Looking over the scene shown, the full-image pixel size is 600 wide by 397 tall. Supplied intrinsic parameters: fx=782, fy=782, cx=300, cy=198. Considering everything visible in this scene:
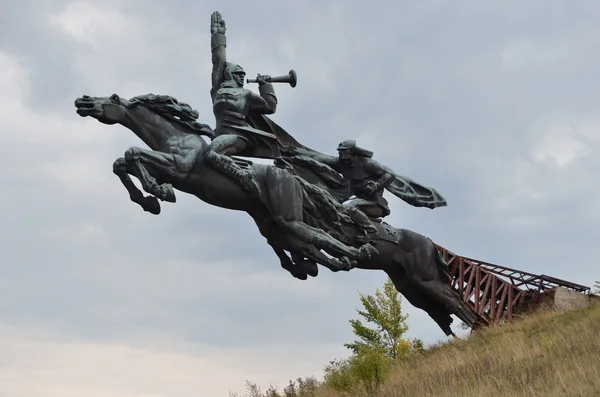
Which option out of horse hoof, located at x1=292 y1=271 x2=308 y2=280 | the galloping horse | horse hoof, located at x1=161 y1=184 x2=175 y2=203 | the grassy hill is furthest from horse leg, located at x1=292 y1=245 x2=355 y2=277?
horse hoof, located at x1=161 y1=184 x2=175 y2=203

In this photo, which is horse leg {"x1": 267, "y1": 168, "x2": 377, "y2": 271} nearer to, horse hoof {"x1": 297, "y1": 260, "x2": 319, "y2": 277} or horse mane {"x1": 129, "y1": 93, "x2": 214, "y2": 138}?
horse hoof {"x1": 297, "y1": 260, "x2": 319, "y2": 277}

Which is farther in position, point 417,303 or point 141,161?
point 417,303

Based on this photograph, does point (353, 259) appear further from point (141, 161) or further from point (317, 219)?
point (141, 161)

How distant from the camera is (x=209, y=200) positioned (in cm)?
1099

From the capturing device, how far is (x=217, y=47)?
12055 millimetres

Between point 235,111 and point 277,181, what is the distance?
122cm

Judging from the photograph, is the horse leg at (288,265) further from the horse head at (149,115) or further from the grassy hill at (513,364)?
the horse head at (149,115)

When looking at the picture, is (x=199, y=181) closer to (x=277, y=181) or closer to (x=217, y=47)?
(x=277, y=181)

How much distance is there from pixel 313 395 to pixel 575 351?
373 cm

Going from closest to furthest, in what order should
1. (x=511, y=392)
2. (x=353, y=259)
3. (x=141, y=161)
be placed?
(x=511, y=392)
(x=141, y=161)
(x=353, y=259)

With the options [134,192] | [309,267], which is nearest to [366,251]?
[309,267]

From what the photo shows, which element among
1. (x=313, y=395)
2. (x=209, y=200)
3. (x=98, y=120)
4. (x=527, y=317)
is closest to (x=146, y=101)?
(x=98, y=120)

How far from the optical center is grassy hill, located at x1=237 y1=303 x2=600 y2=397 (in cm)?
887

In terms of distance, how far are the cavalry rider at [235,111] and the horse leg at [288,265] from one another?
1438 millimetres
